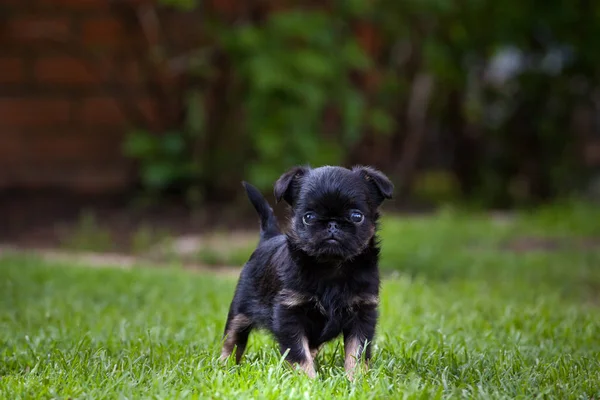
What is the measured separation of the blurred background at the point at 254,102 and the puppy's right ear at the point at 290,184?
688 cm

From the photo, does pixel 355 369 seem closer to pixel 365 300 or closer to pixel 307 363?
pixel 307 363

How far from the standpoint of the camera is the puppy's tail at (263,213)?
204 inches

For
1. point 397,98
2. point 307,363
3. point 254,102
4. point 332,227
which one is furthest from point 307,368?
point 397,98

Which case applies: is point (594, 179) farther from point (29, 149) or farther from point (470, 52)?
point (29, 149)

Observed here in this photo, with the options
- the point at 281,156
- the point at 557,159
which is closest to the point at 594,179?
the point at 557,159

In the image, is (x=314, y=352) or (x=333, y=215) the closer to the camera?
(x=333, y=215)

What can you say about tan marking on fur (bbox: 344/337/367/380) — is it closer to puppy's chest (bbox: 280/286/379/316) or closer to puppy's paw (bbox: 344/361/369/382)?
puppy's paw (bbox: 344/361/369/382)

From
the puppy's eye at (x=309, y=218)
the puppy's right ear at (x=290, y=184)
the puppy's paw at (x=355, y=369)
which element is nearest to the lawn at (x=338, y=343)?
the puppy's paw at (x=355, y=369)

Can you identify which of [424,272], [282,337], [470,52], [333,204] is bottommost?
[424,272]

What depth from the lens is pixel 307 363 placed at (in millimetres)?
4266

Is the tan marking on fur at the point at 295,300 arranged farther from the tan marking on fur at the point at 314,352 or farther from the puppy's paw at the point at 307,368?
the tan marking on fur at the point at 314,352

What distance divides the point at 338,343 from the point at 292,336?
685 mm

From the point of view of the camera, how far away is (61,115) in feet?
47.5

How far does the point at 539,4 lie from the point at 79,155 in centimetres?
804
